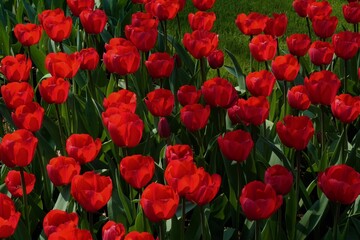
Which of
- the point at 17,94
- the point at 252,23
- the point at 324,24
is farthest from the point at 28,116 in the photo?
the point at 324,24

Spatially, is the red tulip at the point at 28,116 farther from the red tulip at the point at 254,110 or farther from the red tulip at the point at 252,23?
the red tulip at the point at 252,23

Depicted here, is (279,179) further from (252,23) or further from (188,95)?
(252,23)

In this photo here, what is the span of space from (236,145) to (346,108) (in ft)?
1.64

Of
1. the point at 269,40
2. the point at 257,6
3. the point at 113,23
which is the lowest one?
the point at 257,6

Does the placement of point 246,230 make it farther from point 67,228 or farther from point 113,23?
point 113,23

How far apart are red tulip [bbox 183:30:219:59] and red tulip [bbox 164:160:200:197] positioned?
3.69ft

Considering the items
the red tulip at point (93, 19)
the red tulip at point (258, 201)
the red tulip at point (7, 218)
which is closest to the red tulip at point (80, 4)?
the red tulip at point (93, 19)

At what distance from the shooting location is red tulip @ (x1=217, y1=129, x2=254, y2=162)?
82.4 inches

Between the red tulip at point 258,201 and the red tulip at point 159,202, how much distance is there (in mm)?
183

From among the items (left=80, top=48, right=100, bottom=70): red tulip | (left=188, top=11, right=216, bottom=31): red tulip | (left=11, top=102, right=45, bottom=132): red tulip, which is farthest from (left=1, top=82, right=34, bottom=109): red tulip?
(left=188, top=11, right=216, bottom=31): red tulip

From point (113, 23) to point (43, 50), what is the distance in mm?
619

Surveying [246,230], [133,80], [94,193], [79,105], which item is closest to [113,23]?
[133,80]

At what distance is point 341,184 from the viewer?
6.23 feet

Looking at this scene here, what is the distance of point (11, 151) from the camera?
2053 millimetres
